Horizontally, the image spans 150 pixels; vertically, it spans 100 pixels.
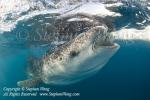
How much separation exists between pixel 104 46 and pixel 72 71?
604 mm

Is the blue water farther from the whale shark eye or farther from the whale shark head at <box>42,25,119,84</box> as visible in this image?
the whale shark eye

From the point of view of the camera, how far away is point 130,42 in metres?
7.73

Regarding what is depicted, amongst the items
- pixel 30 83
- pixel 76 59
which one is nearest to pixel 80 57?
pixel 76 59

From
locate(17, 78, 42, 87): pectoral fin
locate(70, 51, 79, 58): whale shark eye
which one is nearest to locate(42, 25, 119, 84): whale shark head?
locate(70, 51, 79, 58): whale shark eye

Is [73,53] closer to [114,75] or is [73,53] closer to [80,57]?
[80,57]

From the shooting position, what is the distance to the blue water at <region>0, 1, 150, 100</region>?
7.72 metres

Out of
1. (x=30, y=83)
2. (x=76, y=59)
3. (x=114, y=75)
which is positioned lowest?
(x=30, y=83)

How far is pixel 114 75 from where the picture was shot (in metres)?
7.88

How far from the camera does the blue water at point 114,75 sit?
772 cm

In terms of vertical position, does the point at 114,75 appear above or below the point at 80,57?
below

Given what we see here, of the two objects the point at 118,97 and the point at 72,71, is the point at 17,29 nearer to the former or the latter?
the point at 72,71

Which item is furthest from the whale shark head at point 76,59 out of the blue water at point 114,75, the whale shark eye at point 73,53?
the blue water at point 114,75

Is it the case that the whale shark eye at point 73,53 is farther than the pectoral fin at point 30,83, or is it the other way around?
the pectoral fin at point 30,83

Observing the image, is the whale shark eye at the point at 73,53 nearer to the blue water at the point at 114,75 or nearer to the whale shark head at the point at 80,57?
the whale shark head at the point at 80,57
